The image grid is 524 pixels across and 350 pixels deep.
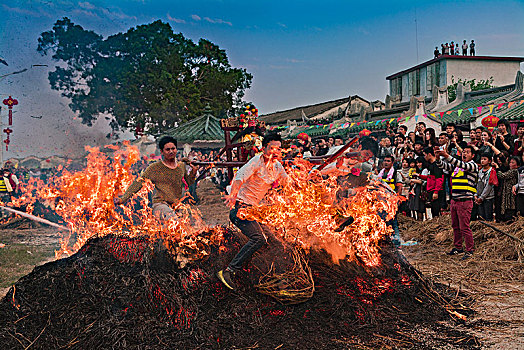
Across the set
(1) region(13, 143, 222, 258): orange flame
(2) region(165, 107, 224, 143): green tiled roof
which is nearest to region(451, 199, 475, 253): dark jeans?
(1) region(13, 143, 222, 258): orange flame

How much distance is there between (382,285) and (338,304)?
62 centimetres

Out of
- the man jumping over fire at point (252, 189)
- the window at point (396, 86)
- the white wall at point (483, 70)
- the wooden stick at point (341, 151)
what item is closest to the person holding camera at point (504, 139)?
the wooden stick at point (341, 151)

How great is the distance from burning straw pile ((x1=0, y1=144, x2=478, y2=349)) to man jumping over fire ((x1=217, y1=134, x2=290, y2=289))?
0.39 feet

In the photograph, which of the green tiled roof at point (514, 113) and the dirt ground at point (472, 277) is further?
the green tiled roof at point (514, 113)

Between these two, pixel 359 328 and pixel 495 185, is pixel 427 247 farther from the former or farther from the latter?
pixel 359 328

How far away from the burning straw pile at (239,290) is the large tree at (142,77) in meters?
17.1

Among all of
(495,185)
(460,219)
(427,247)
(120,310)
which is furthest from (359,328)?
(495,185)

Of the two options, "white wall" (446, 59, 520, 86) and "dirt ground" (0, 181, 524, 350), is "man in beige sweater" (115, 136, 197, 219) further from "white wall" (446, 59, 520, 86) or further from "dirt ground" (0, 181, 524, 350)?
"white wall" (446, 59, 520, 86)

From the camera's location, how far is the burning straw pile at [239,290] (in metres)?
3.84

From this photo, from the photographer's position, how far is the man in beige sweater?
210 inches

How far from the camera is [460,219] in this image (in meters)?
6.77

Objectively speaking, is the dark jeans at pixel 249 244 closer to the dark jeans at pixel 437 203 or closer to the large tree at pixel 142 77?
the dark jeans at pixel 437 203

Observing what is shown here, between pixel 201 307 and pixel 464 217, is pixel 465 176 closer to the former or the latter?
pixel 464 217

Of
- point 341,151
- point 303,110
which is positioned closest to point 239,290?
point 341,151
